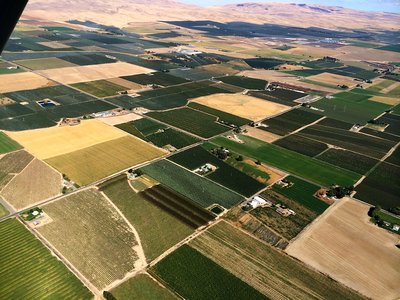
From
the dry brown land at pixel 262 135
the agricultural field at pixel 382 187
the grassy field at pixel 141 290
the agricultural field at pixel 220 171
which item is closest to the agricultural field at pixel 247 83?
the dry brown land at pixel 262 135

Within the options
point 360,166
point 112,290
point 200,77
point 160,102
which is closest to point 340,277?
point 112,290

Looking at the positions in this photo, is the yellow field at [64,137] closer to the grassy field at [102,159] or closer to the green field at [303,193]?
the grassy field at [102,159]

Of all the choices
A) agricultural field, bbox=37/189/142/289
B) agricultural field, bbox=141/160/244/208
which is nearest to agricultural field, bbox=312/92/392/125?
agricultural field, bbox=141/160/244/208

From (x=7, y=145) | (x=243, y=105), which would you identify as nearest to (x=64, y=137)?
(x=7, y=145)

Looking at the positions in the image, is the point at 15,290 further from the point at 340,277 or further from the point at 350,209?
the point at 350,209

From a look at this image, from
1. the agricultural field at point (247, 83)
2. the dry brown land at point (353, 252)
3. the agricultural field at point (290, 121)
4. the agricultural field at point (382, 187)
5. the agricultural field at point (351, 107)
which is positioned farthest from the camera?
the agricultural field at point (247, 83)

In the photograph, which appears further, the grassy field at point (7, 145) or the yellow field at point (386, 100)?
the yellow field at point (386, 100)
